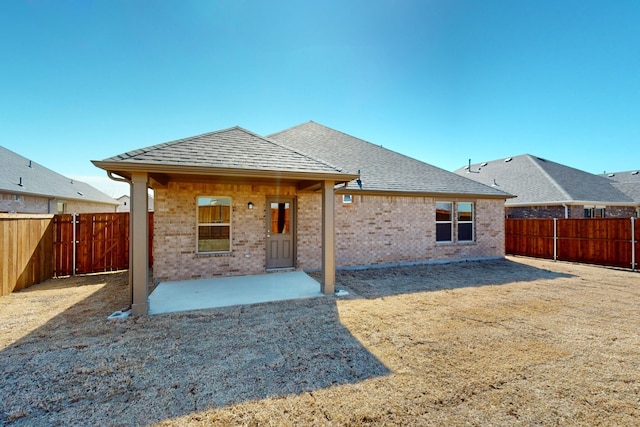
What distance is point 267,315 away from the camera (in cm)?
527

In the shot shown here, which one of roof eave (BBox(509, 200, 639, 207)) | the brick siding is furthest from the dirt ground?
roof eave (BBox(509, 200, 639, 207))

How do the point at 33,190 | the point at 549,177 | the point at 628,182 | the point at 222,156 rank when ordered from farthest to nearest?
1. the point at 628,182
2. the point at 549,177
3. the point at 33,190
4. the point at 222,156

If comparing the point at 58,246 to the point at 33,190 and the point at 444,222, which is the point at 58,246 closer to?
the point at 33,190

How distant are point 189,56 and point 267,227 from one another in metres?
6.76

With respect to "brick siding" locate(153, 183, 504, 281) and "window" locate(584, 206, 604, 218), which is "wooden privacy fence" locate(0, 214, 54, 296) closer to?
"brick siding" locate(153, 183, 504, 281)

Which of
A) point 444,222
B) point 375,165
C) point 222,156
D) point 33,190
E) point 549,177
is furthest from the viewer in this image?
point 549,177

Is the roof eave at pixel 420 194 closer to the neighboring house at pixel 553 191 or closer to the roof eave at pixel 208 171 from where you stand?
the roof eave at pixel 208 171

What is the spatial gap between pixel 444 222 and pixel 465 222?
3.46 ft

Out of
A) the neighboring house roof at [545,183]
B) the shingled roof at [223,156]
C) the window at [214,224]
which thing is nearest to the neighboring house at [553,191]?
the neighboring house roof at [545,183]

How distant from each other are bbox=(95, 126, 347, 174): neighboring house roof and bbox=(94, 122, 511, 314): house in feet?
0.08

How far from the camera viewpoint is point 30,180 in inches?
616

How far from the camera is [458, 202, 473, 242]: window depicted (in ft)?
37.1

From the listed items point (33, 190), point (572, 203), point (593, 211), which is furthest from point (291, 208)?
point (593, 211)

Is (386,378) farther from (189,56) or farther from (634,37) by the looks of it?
(634,37)
